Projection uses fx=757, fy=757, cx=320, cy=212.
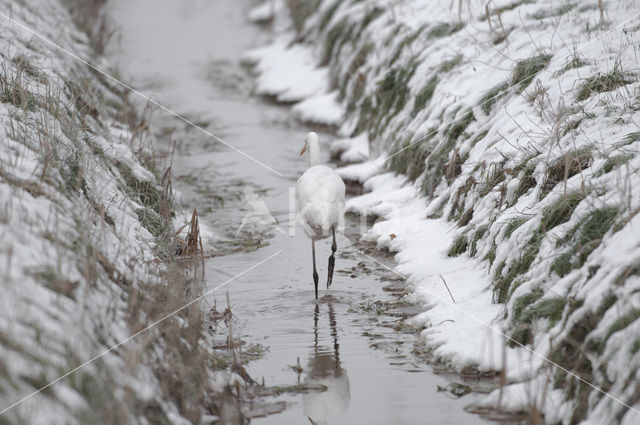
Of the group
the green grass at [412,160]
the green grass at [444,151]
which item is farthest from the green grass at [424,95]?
the green grass at [444,151]

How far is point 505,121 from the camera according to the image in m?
6.59

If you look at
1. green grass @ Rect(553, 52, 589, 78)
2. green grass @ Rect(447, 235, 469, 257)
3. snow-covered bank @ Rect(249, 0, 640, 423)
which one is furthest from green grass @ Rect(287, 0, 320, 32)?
green grass @ Rect(447, 235, 469, 257)

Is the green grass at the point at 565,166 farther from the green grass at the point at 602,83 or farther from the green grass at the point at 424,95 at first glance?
the green grass at the point at 424,95

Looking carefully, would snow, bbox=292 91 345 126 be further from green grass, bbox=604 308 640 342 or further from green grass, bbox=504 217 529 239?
green grass, bbox=604 308 640 342

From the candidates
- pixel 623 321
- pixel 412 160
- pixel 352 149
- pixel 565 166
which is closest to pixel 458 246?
pixel 565 166

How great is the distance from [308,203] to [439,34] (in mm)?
4010

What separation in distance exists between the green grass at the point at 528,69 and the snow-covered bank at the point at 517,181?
0.05 feet

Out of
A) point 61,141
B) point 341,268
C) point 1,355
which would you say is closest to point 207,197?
point 341,268

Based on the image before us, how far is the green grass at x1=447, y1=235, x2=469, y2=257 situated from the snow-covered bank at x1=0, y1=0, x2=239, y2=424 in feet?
7.38

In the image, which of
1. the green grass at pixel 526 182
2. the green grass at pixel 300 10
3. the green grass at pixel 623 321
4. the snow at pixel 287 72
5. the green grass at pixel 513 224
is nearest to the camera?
the green grass at pixel 623 321

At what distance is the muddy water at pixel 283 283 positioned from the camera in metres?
4.34

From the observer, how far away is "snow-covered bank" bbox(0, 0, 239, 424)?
3309 millimetres

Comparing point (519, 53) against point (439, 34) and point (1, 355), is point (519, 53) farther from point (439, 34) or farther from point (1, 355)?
point (1, 355)

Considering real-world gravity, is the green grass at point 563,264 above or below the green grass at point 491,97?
below
